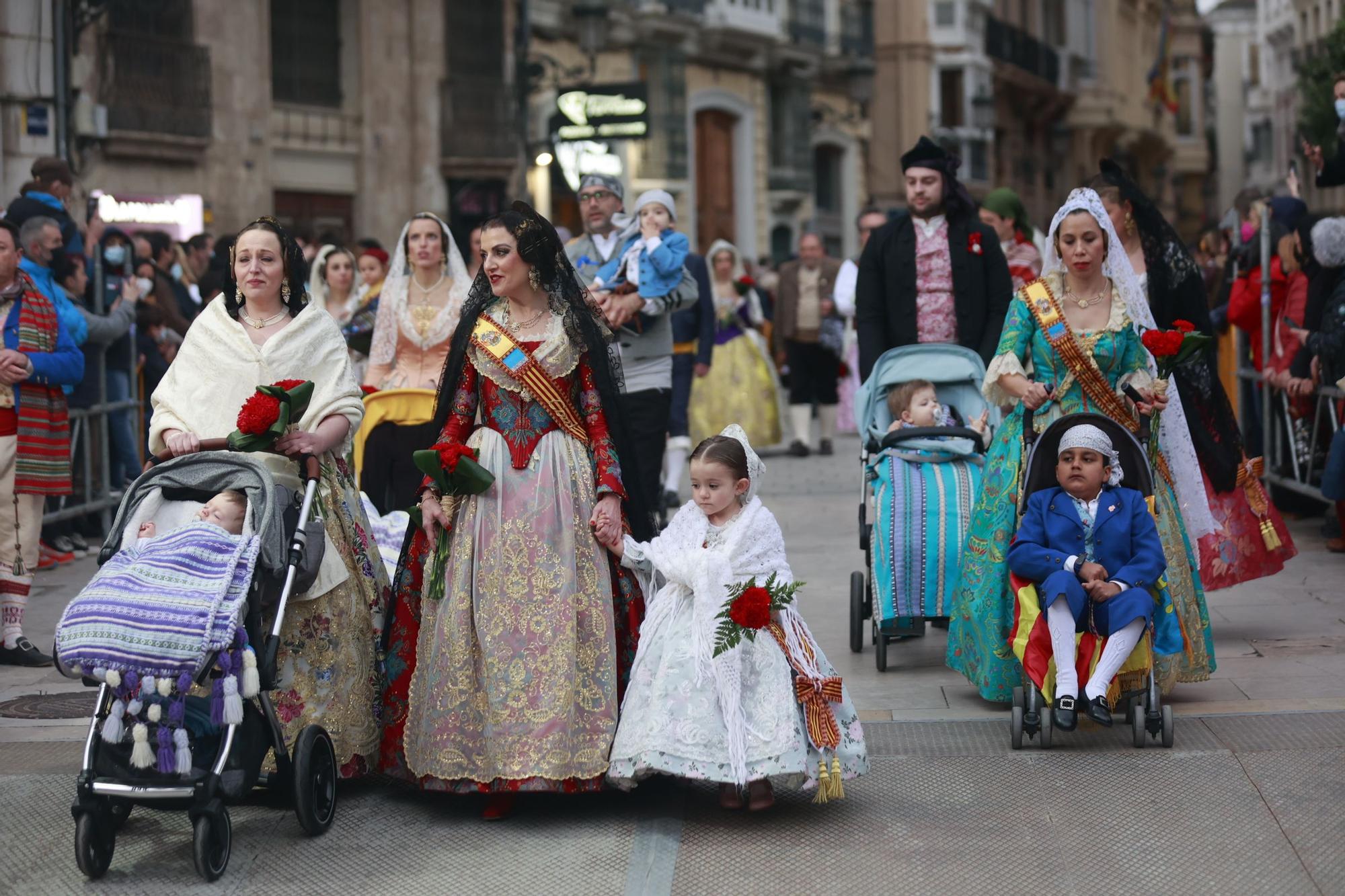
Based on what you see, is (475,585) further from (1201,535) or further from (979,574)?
(1201,535)

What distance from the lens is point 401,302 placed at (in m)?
9.90

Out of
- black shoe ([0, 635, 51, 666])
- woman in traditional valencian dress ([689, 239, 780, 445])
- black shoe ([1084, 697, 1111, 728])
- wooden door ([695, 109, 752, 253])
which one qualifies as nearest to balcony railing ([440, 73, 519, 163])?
wooden door ([695, 109, 752, 253])

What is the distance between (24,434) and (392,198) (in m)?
17.3

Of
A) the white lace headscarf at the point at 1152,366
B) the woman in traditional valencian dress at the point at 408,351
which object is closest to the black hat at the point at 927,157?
the white lace headscarf at the point at 1152,366

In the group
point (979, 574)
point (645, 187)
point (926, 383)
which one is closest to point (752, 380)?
point (926, 383)

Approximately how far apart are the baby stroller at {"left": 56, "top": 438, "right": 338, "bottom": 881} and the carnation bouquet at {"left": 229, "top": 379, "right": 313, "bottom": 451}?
70 mm

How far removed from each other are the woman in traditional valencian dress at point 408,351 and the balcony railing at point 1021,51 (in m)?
40.3

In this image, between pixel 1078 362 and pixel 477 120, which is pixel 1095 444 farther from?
pixel 477 120

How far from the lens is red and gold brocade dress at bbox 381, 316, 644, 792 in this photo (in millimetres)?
5777

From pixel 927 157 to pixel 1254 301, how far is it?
4.60 metres

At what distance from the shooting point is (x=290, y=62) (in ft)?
79.8

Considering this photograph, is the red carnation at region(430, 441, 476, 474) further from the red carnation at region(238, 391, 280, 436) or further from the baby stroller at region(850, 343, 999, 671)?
the baby stroller at region(850, 343, 999, 671)

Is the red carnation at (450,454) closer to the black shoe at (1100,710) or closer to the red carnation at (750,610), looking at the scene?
the red carnation at (750,610)

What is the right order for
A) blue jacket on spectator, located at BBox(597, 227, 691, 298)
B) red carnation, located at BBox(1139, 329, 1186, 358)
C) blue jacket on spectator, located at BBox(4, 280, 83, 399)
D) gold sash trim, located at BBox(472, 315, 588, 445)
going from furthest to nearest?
blue jacket on spectator, located at BBox(597, 227, 691, 298)
blue jacket on spectator, located at BBox(4, 280, 83, 399)
red carnation, located at BBox(1139, 329, 1186, 358)
gold sash trim, located at BBox(472, 315, 588, 445)
